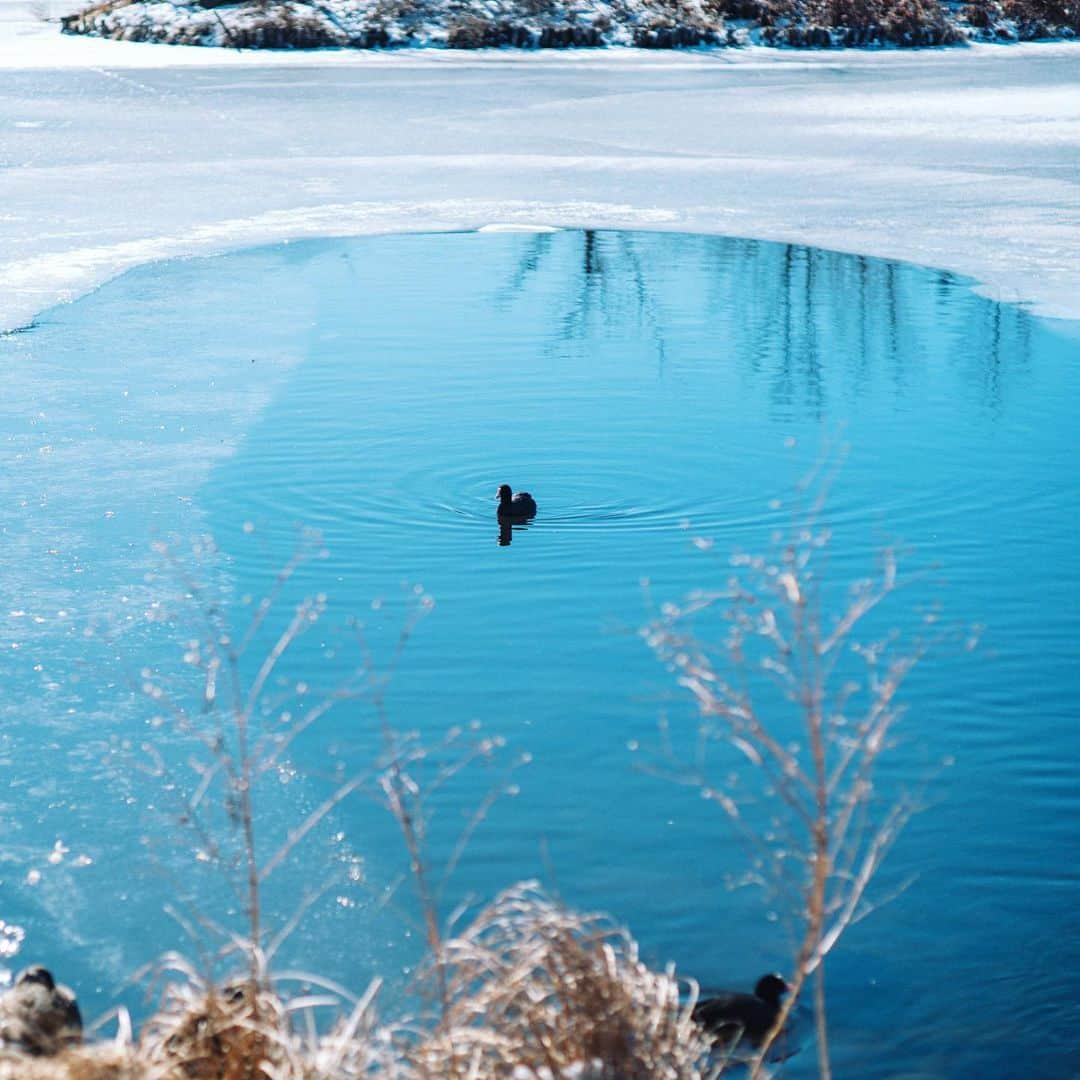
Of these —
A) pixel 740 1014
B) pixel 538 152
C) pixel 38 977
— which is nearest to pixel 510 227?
pixel 538 152

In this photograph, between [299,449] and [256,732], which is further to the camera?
[299,449]

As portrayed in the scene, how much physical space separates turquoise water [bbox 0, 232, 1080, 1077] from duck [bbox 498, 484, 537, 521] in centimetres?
10

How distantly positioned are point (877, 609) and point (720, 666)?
952 millimetres

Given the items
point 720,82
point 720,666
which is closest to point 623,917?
point 720,666

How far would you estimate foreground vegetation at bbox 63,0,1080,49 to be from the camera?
2619 centimetres

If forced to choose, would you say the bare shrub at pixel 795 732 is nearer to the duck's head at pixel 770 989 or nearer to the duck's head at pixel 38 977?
the duck's head at pixel 770 989

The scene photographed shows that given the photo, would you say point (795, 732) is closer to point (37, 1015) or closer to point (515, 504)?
point (515, 504)

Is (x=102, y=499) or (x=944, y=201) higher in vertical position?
(x=944, y=201)

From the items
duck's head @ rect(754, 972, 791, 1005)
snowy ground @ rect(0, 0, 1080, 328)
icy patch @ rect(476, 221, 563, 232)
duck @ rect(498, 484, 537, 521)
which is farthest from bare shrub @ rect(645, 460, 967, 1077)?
icy patch @ rect(476, 221, 563, 232)

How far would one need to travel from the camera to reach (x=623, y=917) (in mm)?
4059

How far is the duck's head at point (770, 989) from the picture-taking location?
12.1ft

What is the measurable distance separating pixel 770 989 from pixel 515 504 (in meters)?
3.28

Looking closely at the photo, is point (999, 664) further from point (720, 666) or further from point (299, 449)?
point (299, 449)

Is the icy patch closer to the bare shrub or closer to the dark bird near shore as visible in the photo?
the bare shrub
